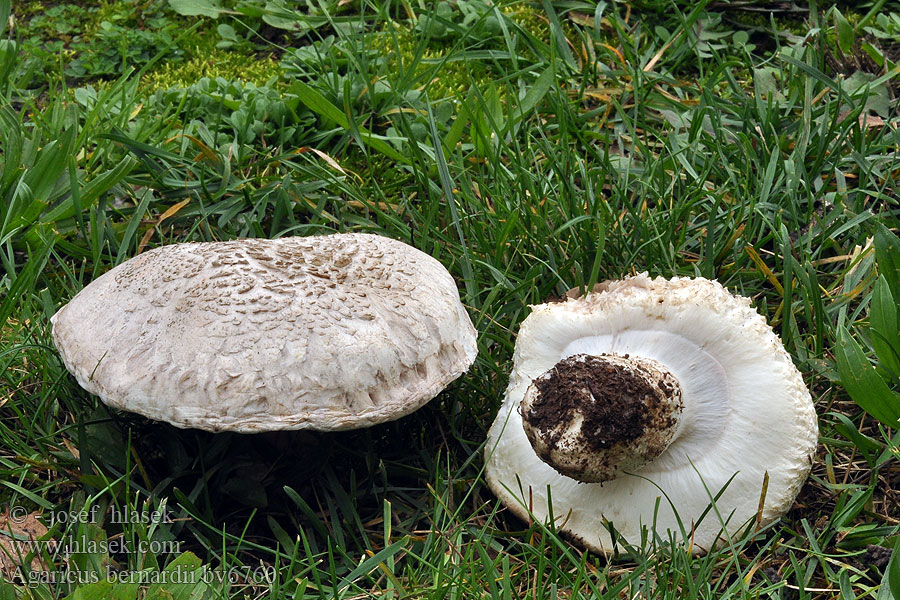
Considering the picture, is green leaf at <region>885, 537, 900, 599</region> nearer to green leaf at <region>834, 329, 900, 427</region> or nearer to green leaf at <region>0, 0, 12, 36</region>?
green leaf at <region>834, 329, 900, 427</region>

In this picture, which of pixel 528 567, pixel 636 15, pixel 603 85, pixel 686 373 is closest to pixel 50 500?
pixel 528 567

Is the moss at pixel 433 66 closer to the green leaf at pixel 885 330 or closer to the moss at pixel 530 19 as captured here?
the moss at pixel 530 19

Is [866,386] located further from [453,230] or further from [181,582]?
[181,582]

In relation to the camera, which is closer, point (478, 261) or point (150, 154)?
point (478, 261)

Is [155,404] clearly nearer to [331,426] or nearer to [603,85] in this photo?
[331,426]

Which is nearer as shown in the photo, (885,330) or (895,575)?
(895,575)

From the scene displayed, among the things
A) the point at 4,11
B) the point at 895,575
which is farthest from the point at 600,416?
the point at 4,11
